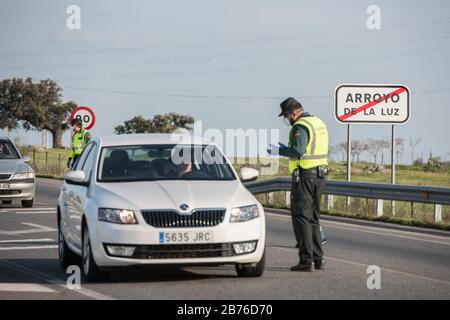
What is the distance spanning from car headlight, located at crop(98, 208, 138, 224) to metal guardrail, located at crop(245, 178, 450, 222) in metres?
10.4

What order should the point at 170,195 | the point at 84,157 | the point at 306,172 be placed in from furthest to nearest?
the point at 84,157
the point at 306,172
the point at 170,195

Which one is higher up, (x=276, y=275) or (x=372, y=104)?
(x=372, y=104)

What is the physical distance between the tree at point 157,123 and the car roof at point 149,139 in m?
75.4

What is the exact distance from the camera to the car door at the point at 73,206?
1248 centimetres

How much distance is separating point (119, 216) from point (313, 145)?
8.88ft

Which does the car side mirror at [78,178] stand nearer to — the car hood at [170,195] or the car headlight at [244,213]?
the car hood at [170,195]

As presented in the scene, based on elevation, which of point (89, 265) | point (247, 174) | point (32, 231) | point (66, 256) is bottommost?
point (32, 231)

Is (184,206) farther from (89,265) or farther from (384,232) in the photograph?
(384,232)

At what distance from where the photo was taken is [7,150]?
84.8ft

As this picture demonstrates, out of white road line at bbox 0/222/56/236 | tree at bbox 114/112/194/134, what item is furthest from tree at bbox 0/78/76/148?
white road line at bbox 0/222/56/236

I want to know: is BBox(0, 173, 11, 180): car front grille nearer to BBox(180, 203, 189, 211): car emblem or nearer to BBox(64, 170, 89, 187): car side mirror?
BBox(64, 170, 89, 187): car side mirror

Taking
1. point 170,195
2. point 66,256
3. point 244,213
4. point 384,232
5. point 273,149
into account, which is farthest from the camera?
point 384,232

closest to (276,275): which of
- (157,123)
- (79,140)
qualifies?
(79,140)
